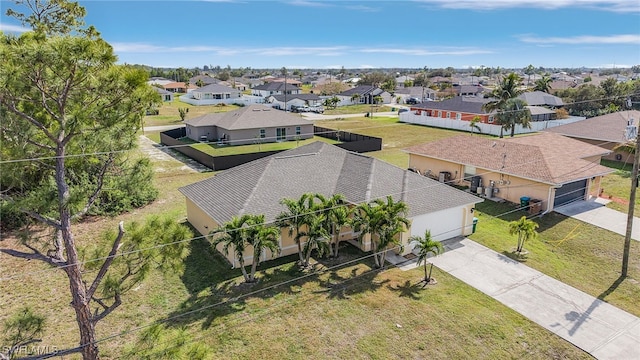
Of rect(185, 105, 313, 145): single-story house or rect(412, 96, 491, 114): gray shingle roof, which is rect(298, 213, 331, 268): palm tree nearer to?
rect(185, 105, 313, 145): single-story house

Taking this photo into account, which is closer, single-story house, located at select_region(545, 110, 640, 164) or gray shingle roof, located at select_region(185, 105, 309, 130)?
single-story house, located at select_region(545, 110, 640, 164)

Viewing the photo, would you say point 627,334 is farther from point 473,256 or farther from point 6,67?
point 6,67

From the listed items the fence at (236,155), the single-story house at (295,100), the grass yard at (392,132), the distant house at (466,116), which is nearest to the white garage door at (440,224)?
the grass yard at (392,132)

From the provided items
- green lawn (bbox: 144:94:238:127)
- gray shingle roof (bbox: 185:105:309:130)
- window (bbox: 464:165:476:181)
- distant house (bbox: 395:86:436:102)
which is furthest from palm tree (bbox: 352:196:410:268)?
distant house (bbox: 395:86:436:102)

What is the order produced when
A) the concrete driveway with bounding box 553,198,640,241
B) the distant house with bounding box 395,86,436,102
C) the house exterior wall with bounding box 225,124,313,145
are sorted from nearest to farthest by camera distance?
the concrete driveway with bounding box 553,198,640,241 → the house exterior wall with bounding box 225,124,313,145 → the distant house with bounding box 395,86,436,102

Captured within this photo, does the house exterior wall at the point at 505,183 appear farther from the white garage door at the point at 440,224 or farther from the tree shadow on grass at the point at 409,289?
the tree shadow on grass at the point at 409,289

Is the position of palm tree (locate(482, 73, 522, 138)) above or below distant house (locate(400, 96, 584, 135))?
above
